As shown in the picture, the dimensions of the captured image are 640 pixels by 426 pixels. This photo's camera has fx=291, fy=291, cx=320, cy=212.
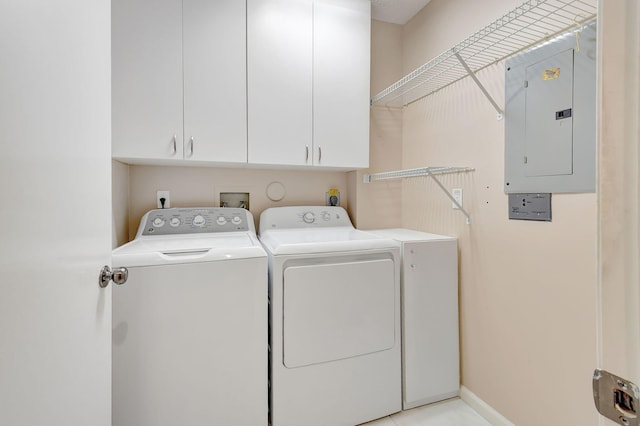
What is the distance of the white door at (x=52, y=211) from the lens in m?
0.53

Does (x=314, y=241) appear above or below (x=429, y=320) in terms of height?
above

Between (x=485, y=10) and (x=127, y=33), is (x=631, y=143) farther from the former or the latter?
(x=127, y=33)

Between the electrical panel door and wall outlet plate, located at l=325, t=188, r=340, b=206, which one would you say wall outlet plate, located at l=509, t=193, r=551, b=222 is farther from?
wall outlet plate, located at l=325, t=188, r=340, b=206

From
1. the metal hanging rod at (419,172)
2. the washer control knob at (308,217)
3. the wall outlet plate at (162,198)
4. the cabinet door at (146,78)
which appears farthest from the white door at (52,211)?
the metal hanging rod at (419,172)

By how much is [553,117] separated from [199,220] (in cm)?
197

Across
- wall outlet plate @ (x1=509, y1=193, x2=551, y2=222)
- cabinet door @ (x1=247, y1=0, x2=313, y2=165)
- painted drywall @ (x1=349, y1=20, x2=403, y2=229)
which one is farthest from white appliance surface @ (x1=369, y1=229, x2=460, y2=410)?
cabinet door @ (x1=247, y1=0, x2=313, y2=165)

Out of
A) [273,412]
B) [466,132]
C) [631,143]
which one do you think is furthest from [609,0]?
[273,412]

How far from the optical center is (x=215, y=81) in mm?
1689

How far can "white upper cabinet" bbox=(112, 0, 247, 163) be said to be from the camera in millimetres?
1544

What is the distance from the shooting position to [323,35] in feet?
6.26

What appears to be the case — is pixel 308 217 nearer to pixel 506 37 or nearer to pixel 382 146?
pixel 382 146

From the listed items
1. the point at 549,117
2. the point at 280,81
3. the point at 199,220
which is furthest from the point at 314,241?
the point at 549,117

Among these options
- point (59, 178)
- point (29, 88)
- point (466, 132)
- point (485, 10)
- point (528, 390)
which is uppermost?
point (485, 10)

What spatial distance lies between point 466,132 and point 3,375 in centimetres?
209
